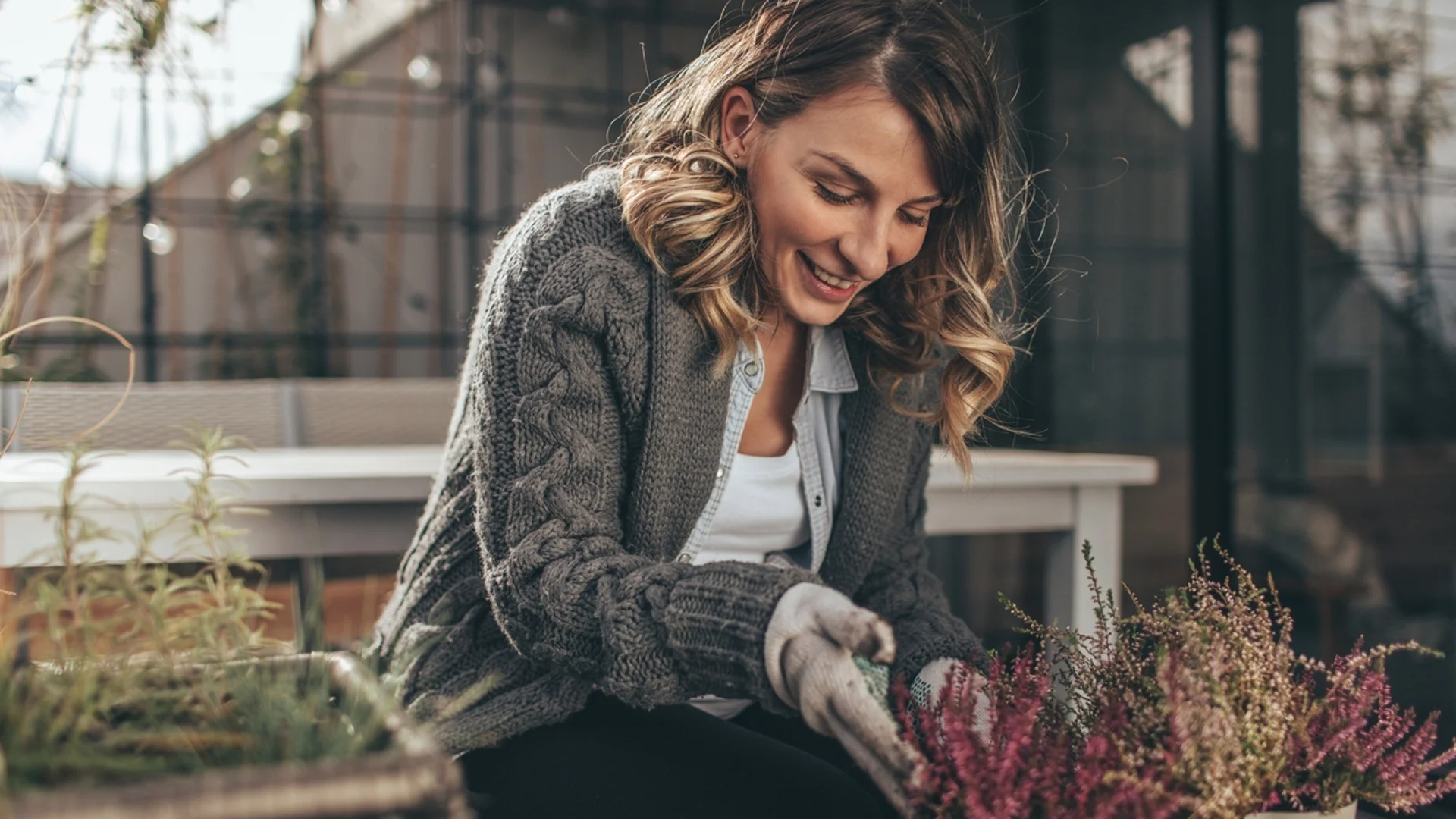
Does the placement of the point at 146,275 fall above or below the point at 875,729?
above

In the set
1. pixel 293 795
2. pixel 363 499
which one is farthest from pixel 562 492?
pixel 363 499

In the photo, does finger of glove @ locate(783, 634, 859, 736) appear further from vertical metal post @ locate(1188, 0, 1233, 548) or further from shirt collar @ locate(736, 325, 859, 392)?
vertical metal post @ locate(1188, 0, 1233, 548)

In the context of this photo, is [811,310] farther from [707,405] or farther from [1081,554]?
[1081,554]

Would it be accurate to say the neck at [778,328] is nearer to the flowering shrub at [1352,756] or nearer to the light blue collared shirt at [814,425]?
the light blue collared shirt at [814,425]

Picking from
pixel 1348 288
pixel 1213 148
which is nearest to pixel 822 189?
pixel 1348 288

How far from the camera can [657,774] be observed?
1.04 m

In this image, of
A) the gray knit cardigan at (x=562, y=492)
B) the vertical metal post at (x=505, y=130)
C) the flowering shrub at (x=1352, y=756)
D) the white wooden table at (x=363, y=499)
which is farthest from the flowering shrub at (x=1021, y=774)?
the vertical metal post at (x=505, y=130)

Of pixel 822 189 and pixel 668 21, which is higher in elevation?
pixel 668 21

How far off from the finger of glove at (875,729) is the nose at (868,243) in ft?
1.81

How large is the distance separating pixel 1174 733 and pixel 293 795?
492 millimetres

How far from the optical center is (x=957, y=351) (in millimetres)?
1280

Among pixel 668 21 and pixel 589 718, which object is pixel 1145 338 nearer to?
pixel 589 718

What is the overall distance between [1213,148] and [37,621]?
8.34 ft

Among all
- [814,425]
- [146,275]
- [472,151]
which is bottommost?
[814,425]
